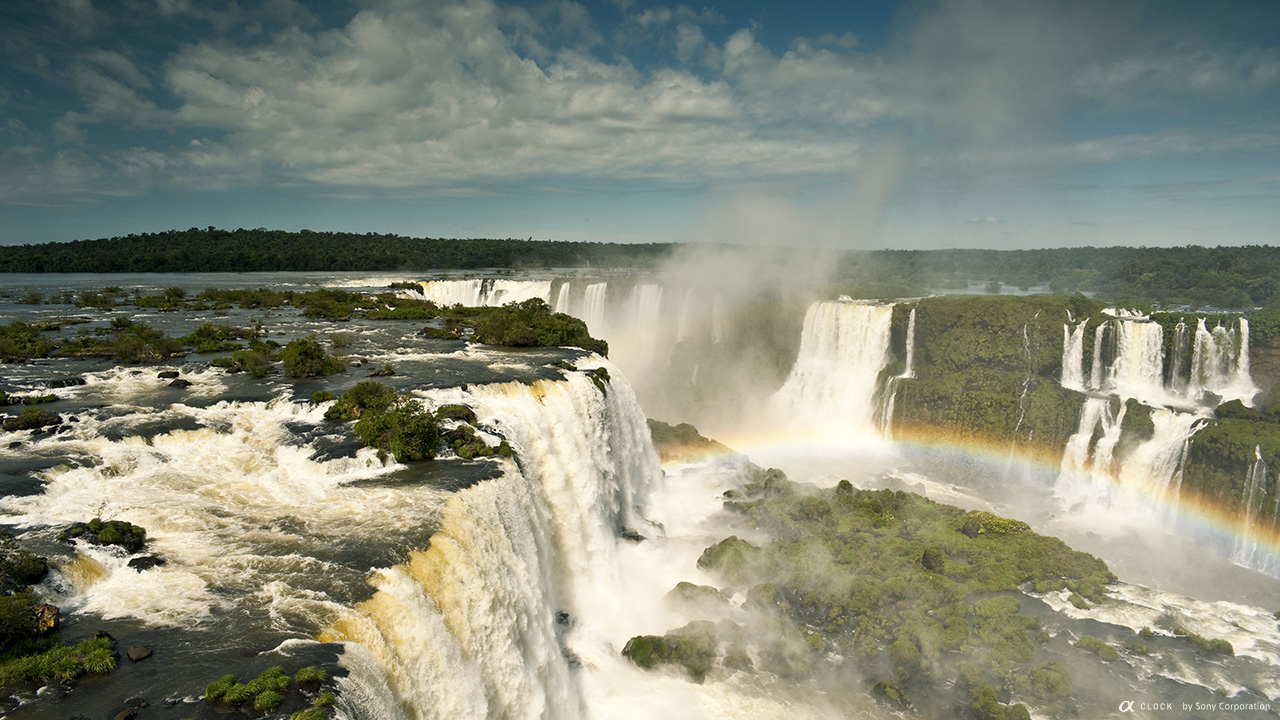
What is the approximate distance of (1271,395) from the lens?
27.8 metres

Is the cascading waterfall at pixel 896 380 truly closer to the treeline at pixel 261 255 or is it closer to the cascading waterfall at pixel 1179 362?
the cascading waterfall at pixel 1179 362

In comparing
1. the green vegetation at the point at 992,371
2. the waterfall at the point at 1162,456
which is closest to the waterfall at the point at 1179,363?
the waterfall at the point at 1162,456

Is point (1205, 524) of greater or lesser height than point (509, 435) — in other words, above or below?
below

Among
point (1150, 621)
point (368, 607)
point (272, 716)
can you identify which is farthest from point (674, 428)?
point (272, 716)

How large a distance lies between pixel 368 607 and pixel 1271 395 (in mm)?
36786

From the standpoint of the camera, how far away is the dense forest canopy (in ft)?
185

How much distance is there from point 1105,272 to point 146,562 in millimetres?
89398

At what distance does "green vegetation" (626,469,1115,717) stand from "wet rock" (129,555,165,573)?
34.0ft

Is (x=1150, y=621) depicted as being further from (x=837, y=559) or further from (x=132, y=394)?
(x=132, y=394)

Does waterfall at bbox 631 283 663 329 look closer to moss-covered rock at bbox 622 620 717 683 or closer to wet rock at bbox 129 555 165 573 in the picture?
moss-covered rock at bbox 622 620 717 683

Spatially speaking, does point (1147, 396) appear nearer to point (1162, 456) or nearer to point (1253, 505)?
point (1162, 456)

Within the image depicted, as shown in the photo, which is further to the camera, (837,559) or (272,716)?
(837,559)

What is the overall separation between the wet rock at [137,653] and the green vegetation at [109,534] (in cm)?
313

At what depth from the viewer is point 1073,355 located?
33.4 metres
